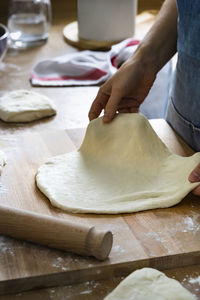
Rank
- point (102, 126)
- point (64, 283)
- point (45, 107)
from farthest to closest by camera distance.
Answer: point (45, 107) < point (102, 126) < point (64, 283)

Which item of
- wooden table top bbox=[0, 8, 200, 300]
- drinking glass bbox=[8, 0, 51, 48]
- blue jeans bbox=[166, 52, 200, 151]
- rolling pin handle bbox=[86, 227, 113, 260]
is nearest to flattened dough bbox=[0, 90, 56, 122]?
wooden table top bbox=[0, 8, 200, 300]

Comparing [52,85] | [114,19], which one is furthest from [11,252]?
[114,19]

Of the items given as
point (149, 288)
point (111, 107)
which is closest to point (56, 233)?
point (149, 288)

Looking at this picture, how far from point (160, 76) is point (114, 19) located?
0.49 meters

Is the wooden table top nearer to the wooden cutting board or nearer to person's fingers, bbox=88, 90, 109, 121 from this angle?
the wooden cutting board

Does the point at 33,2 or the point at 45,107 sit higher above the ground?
the point at 33,2

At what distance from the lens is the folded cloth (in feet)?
7.45

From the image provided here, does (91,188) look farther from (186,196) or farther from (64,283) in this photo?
(64,283)

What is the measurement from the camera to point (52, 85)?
2258mm

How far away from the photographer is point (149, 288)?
1.04m

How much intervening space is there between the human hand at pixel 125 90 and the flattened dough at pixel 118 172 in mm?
59

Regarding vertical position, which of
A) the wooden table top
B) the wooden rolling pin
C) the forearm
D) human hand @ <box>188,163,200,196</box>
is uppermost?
the forearm

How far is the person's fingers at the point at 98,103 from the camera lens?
169cm

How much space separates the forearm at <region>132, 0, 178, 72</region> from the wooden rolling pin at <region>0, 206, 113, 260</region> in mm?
728
